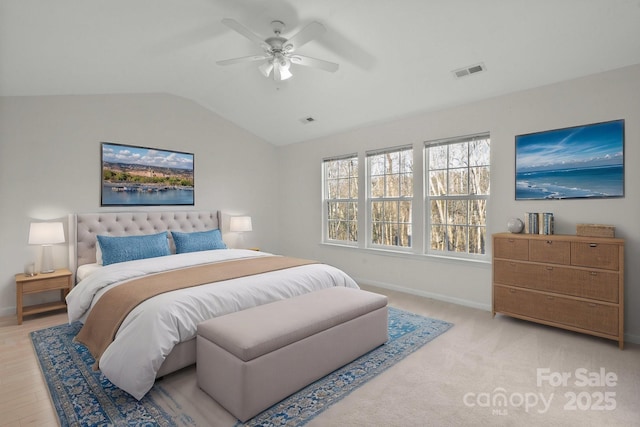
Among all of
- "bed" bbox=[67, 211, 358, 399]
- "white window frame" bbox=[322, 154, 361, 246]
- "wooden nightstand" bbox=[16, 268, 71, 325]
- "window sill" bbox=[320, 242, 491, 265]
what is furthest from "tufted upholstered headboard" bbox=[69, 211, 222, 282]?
"window sill" bbox=[320, 242, 491, 265]

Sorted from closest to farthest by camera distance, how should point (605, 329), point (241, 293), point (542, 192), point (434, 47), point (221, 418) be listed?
point (221, 418)
point (241, 293)
point (605, 329)
point (434, 47)
point (542, 192)

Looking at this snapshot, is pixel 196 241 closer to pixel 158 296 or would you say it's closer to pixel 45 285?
pixel 45 285

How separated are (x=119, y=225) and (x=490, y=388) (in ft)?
14.1

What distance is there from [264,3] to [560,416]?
353 cm

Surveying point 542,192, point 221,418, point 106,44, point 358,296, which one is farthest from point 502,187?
point 106,44

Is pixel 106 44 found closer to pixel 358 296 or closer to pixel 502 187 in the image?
pixel 358 296

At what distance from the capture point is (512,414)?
1942 millimetres

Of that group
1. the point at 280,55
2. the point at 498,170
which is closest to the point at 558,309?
the point at 498,170

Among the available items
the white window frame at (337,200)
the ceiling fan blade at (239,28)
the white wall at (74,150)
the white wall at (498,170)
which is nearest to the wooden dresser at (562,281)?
the white wall at (498,170)

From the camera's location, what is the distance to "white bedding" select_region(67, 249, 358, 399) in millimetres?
2062

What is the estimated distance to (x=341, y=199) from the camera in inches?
211

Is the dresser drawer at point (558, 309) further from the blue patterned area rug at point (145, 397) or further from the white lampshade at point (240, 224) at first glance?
the white lampshade at point (240, 224)

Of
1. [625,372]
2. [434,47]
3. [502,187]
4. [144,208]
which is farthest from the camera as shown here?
[144,208]

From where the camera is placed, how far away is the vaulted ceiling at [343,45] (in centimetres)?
254
